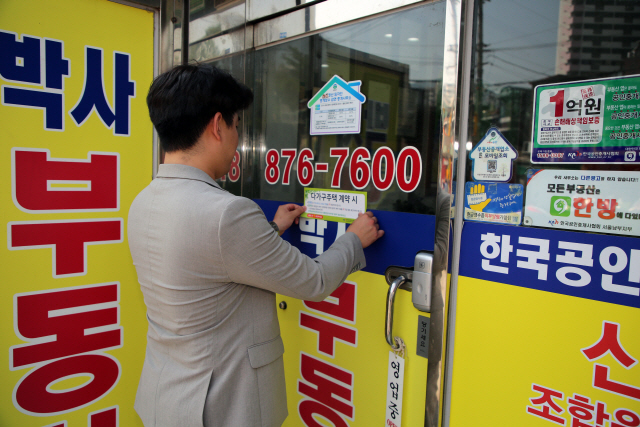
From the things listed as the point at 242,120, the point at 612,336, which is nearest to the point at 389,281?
the point at 612,336

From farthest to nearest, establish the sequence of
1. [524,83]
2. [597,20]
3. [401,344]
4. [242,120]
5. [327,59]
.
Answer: [242,120] → [327,59] → [401,344] → [524,83] → [597,20]

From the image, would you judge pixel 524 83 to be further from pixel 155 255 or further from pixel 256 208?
pixel 155 255

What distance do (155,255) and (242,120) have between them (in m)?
0.89

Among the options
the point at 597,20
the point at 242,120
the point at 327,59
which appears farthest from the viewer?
the point at 242,120

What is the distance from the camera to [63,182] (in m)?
1.66

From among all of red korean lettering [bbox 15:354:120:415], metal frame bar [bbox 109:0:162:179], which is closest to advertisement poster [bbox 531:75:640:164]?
metal frame bar [bbox 109:0:162:179]

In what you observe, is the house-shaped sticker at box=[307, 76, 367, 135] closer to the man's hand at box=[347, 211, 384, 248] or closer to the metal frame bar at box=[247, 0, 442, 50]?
the metal frame bar at box=[247, 0, 442, 50]

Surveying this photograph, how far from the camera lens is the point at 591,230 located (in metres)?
0.97

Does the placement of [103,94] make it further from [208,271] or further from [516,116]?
[516,116]

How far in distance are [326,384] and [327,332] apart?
20 centimetres

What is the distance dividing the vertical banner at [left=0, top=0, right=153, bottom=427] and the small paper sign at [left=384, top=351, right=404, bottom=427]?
1.14 meters

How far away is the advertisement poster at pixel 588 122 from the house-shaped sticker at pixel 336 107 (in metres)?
0.56

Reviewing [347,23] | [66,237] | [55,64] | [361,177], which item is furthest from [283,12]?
[66,237]

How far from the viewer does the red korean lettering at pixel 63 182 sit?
1.58 m
